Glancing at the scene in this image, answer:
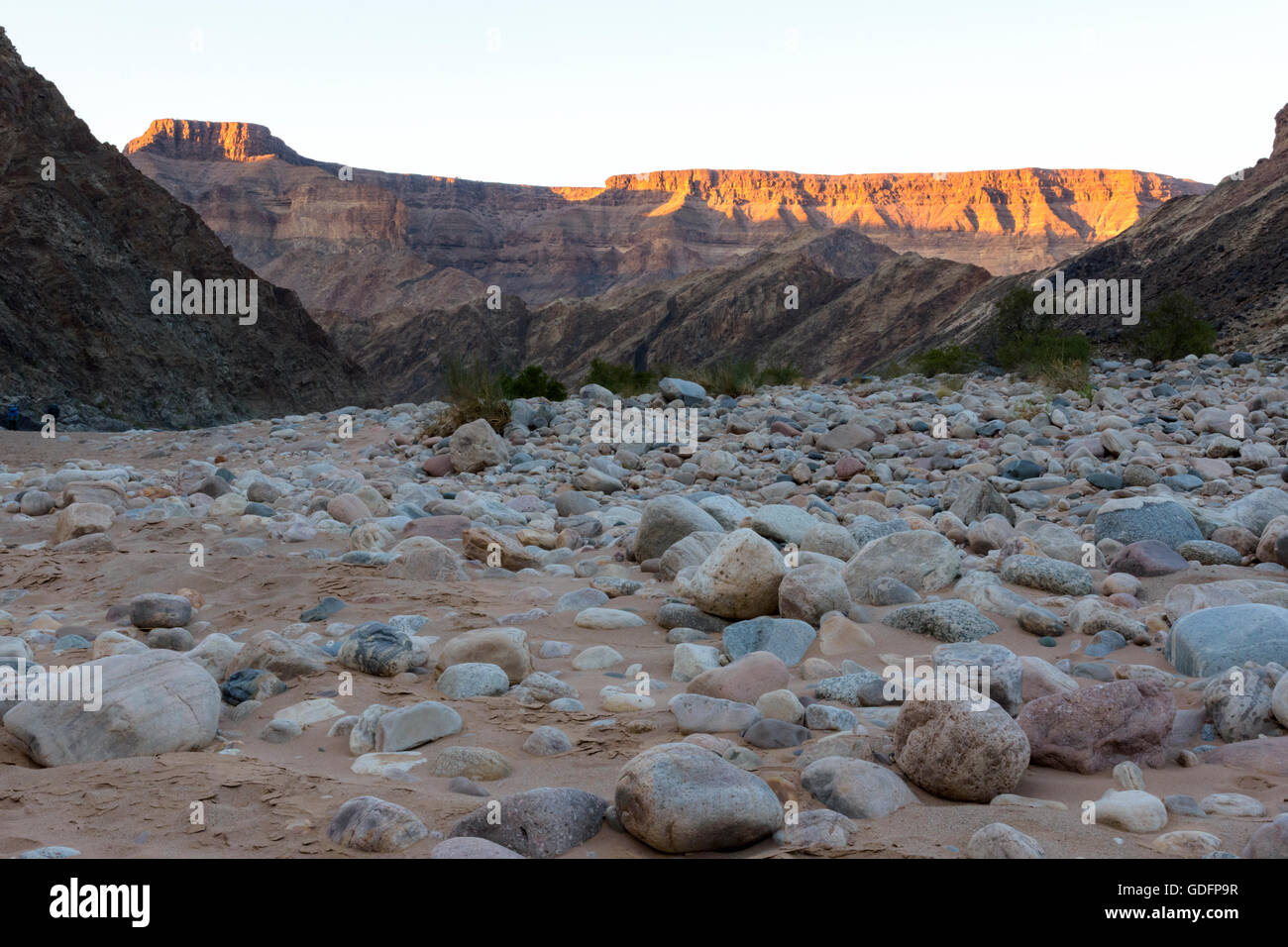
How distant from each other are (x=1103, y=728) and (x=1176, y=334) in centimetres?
1390

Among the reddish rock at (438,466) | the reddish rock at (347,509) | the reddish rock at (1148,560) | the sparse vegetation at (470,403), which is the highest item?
the sparse vegetation at (470,403)

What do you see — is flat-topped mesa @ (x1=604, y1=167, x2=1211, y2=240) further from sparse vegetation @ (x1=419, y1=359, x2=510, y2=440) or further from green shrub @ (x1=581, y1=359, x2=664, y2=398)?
sparse vegetation @ (x1=419, y1=359, x2=510, y2=440)

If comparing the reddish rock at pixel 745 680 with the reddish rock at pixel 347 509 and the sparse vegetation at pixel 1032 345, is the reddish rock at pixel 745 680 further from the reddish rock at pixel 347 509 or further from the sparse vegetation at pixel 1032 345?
the sparse vegetation at pixel 1032 345

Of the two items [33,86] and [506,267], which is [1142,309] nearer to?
[33,86]

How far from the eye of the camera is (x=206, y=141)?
10681 cm


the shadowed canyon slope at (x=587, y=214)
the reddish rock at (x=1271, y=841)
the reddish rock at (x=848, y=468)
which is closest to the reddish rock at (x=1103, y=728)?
the reddish rock at (x=1271, y=841)

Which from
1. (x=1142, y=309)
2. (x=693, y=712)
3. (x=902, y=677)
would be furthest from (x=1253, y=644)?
(x=1142, y=309)

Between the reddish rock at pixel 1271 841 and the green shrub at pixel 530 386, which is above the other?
the green shrub at pixel 530 386

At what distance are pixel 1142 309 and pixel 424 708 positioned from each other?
2543cm

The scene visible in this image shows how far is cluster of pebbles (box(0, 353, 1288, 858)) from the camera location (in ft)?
6.31

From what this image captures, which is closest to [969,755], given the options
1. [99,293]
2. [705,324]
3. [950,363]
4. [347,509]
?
[347,509]

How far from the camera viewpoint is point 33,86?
21.6 meters

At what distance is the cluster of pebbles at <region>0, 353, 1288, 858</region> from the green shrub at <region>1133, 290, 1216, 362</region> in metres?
7.71

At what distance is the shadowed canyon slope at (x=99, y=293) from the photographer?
18766mm
